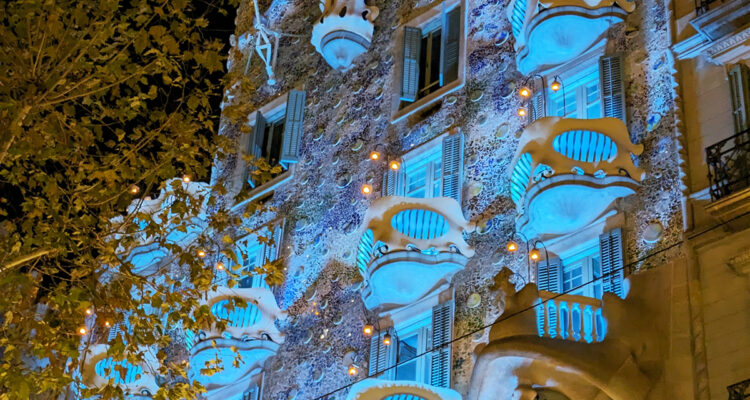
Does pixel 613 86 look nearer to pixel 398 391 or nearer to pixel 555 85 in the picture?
pixel 555 85

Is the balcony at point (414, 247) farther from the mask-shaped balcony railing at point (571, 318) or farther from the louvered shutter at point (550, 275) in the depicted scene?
the mask-shaped balcony railing at point (571, 318)

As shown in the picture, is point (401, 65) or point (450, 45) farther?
point (401, 65)

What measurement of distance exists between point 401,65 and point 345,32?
5.13 feet

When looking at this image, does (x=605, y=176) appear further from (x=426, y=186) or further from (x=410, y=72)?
(x=410, y=72)

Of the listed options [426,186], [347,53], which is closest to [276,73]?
[347,53]

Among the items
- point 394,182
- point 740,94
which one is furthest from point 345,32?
point 740,94

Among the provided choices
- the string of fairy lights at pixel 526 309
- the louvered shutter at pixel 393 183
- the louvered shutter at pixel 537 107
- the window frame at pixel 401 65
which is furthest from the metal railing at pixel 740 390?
the window frame at pixel 401 65

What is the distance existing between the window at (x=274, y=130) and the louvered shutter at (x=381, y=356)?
20.7 feet

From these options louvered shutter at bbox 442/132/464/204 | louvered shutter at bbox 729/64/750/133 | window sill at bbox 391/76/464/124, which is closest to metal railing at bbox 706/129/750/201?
louvered shutter at bbox 729/64/750/133

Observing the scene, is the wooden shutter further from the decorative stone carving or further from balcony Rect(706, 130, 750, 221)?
balcony Rect(706, 130, 750, 221)

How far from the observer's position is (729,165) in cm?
1581

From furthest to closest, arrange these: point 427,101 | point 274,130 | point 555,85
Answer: point 274,130
point 427,101
point 555,85

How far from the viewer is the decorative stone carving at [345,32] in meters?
24.2

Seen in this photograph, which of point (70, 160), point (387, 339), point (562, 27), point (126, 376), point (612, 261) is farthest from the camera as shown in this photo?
point (126, 376)
